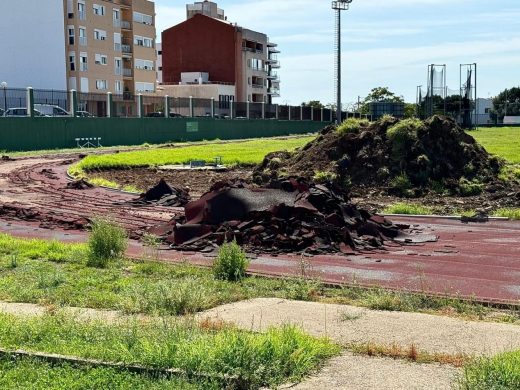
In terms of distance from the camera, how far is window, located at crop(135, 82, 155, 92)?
290 ft

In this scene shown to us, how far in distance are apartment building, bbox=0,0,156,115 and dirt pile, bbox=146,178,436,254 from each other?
204 ft

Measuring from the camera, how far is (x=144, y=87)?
8962 cm

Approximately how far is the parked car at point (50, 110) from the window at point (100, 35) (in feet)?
124

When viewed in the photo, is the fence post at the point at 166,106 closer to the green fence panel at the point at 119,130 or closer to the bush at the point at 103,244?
the green fence panel at the point at 119,130

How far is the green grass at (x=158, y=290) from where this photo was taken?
7.85 m

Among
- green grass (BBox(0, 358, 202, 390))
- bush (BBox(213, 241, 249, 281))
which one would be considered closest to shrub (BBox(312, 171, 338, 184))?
bush (BBox(213, 241, 249, 281))

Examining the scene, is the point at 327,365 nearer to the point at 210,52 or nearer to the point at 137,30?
the point at 137,30

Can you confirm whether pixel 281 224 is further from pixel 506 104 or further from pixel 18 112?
pixel 506 104

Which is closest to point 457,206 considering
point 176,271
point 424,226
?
point 424,226

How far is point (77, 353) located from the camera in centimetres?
591

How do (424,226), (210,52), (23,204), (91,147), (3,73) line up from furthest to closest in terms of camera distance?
(210,52) → (3,73) → (91,147) → (23,204) → (424,226)

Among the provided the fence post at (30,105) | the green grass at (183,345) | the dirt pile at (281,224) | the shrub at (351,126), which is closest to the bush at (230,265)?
the dirt pile at (281,224)

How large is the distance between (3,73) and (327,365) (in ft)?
235

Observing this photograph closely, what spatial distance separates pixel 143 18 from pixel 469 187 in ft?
252
